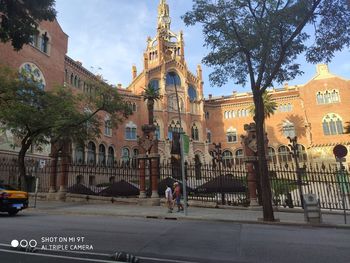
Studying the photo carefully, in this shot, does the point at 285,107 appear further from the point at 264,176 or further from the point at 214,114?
the point at 264,176

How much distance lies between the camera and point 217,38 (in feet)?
50.3

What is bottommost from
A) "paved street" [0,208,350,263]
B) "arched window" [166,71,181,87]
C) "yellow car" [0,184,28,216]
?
"paved street" [0,208,350,263]

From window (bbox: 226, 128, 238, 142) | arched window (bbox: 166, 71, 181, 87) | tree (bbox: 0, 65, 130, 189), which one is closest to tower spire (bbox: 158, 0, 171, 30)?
arched window (bbox: 166, 71, 181, 87)

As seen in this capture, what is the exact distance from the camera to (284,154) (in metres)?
59.2

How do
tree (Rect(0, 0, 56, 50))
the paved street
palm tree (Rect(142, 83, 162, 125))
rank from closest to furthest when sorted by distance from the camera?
the paved street → tree (Rect(0, 0, 56, 50)) → palm tree (Rect(142, 83, 162, 125))

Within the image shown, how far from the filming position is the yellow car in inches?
555

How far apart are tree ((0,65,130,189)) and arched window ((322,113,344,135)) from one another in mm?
45956

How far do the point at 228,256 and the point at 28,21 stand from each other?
22.5 feet

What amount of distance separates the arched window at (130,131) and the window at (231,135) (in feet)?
59.7

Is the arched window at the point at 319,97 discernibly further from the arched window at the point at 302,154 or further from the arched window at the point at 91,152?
the arched window at the point at 91,152

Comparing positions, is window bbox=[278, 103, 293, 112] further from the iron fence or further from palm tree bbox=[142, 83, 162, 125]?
the iron fence

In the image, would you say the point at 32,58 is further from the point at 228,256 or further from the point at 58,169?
the point at 228,256

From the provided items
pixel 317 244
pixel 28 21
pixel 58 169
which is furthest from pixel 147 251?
pixel 58 169

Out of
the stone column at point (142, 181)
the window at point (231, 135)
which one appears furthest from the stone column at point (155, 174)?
the window at point (231, 135)
